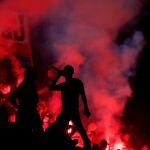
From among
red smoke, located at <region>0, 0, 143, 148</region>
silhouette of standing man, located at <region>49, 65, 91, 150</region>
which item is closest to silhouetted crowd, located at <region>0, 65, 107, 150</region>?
silhouette of standing man, located at <region>49, 65, 91, 150</region>

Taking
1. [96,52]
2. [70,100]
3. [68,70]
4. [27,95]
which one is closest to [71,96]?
[70,100]

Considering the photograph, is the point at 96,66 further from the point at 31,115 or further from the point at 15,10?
the point at 31,115

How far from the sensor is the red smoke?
17547mm

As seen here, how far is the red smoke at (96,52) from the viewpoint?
17547 mm

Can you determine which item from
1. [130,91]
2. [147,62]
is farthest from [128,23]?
[130,91]

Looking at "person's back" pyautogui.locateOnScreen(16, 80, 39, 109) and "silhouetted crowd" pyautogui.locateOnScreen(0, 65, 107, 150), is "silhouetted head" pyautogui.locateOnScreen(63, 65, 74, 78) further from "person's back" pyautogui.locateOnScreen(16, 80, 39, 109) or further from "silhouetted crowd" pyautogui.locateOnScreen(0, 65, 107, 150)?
"person's back" pyautogui.locateOnScreen(16, 80, 39, 109)

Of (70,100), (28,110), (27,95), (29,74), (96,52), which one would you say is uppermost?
(96,52)

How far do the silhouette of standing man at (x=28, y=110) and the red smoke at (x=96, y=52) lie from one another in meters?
9.70

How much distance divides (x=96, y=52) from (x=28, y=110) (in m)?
12.6

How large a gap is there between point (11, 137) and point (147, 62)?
14774 mm

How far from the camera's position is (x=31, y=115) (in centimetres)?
699

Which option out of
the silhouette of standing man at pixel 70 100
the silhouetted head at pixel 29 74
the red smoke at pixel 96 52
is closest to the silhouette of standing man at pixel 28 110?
the silhouetted head at pixel 29 74

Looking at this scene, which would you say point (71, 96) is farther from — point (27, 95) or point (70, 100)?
point (27, 95)

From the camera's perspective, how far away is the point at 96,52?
1930cm
